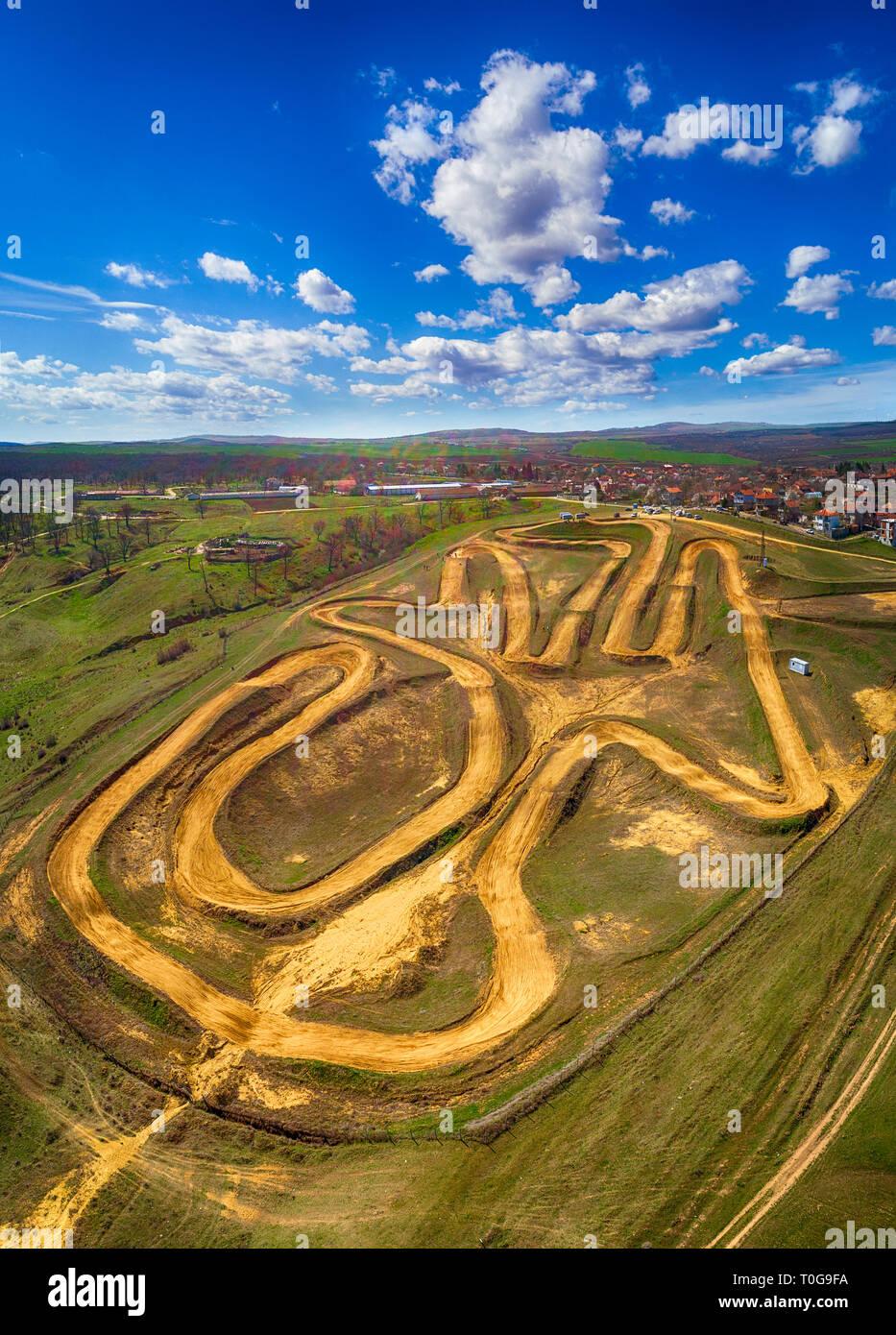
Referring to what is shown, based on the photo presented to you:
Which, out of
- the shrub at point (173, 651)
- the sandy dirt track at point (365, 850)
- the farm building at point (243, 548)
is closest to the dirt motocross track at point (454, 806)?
the sandy dirt track at point (365, 850)

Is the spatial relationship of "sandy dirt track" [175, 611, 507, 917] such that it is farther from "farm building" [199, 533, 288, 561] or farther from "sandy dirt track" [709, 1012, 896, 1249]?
"farm building" [199, 533, 288, 561]

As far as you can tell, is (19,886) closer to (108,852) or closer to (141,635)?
(108,852)

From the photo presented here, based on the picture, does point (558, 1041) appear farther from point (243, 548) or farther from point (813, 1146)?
point (243, 548)

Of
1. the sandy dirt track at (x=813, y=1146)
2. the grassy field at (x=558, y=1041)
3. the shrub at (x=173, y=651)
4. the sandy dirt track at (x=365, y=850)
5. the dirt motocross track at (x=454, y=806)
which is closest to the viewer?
the sandy dirt track at (x=813, y=1146)

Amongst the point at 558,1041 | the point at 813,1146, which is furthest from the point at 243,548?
the point at 813,1146

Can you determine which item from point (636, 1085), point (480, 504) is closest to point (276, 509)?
point (480, 504)

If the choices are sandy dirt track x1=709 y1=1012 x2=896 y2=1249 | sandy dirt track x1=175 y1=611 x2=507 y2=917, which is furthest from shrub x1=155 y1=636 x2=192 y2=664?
sandy dirt track x1=709 y1=1012 x2=896 y2=1249

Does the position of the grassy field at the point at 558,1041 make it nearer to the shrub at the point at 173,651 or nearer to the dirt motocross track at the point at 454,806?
the dirt motocross track at the point at 454,806

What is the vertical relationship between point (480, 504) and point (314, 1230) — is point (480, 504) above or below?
above
